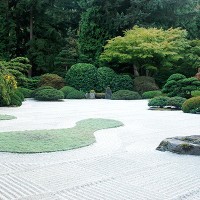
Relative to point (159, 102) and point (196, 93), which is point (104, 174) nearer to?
point (159, 102)

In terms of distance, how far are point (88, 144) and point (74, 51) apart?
18764 millimetres

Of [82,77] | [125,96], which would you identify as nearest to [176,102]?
[125,96]

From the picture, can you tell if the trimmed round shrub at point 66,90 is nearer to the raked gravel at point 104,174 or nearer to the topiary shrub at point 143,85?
the topiary shrub at point 143,85

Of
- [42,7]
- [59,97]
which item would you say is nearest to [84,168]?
[59,97]

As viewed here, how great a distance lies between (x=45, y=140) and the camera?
6512mm

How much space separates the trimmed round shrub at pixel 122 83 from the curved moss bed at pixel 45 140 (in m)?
14.3

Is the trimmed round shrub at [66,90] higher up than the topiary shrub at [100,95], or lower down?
higher up

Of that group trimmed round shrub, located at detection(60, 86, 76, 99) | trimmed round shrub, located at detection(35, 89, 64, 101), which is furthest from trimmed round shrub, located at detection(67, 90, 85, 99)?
trimmed round shrub, located at detection(35, 89, 64, 101)

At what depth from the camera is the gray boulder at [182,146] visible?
5691 mm

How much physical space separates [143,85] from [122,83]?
157 centimetres

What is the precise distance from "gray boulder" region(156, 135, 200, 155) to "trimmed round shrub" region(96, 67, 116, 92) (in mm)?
16444

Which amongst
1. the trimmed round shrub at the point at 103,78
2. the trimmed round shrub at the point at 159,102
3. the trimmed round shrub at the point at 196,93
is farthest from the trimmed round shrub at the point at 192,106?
the trimmed round shrub at the point at 103,78

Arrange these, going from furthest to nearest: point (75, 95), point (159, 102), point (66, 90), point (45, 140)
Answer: point (66, 90) → point (75, 95) → point (159, 102) → point (45, 140)

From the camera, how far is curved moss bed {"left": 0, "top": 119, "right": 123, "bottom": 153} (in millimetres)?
5828
